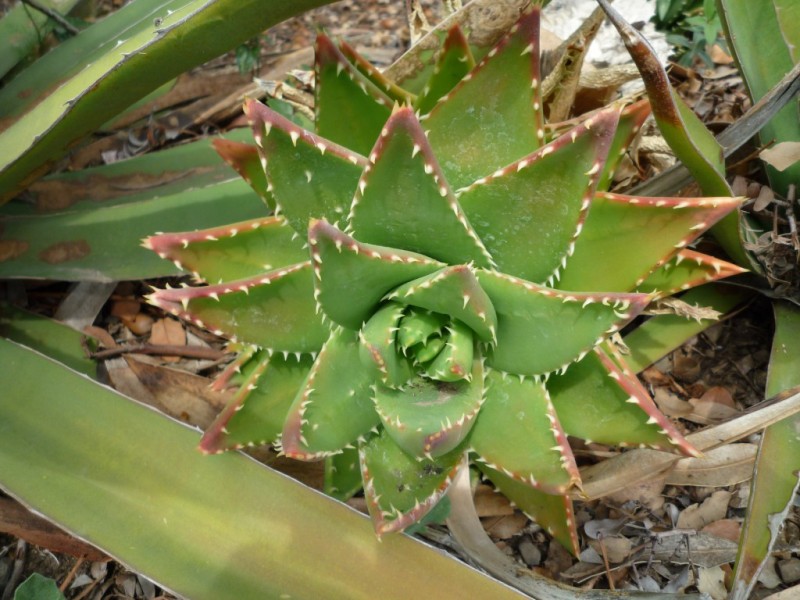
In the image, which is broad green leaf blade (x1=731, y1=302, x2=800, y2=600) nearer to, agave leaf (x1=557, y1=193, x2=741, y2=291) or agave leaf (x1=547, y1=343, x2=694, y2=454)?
agave leaf (x1=547, y1=343, x2=694, y2=454)

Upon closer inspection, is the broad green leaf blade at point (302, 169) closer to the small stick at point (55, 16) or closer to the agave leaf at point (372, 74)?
the agave leaf at point (372, 74)

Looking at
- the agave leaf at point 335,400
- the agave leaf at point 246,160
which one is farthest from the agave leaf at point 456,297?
the agave leaf at point 246,160

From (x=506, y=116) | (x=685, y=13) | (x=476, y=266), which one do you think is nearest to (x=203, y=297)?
(x=476, y=266)

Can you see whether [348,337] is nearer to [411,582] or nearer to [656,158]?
[411,582]

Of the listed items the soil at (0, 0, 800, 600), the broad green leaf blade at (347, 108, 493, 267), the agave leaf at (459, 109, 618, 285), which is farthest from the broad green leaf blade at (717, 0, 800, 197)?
the broad green leaf blade at (347, 108, 493, 267)

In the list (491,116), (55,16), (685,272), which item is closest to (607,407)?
(685,272)

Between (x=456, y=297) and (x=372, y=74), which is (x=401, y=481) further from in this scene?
(x=372, y=74)
